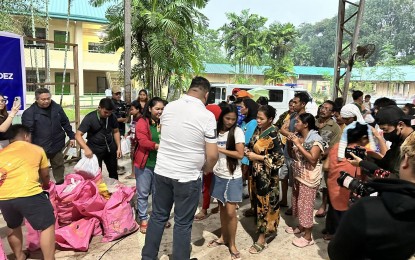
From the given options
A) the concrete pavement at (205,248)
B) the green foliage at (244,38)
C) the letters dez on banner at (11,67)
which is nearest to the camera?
the concrete pavement at (205,248)

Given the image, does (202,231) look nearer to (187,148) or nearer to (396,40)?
(187,148)

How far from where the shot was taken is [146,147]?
3.41 metres

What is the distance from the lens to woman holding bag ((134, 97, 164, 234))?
3.47 meters

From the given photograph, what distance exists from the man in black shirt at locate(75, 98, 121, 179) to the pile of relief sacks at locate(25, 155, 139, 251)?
0.60m

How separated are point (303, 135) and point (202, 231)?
160 cm

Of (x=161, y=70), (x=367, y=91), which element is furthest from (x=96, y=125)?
(x=367, y=91)

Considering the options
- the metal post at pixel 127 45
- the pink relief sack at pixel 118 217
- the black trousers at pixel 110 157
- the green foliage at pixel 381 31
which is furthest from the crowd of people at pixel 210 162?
the green foliage at pixel 381 31

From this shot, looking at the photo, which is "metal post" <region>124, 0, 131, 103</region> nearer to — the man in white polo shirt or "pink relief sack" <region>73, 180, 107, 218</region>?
"pink relief sack" <region>73, 180, 107, 218</region>

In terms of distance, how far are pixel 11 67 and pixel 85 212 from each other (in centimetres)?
255

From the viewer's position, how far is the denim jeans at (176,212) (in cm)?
260

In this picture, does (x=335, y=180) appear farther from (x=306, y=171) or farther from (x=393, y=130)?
(x=393, y=130)

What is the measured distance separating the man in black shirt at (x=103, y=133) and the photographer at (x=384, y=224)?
11.1ft

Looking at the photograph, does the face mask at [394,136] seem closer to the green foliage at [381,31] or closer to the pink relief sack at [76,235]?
the pink relief sack at [76,235]

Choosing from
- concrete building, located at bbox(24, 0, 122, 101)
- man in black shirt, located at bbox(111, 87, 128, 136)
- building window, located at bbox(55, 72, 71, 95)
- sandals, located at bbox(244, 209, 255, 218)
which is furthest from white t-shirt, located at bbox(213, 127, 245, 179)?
building window, located at bbox(55, 72, 71, 95)
